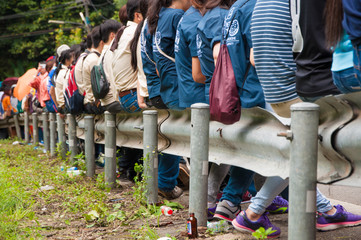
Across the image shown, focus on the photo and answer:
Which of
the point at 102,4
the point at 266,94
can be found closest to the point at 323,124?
the point at 266,94

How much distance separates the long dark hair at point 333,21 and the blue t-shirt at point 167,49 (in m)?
2.89

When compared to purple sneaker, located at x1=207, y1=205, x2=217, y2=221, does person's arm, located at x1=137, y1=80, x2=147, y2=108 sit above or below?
above

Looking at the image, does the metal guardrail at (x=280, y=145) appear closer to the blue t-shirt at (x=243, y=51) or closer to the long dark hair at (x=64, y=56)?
the blue t-shirt at (x=243, y=51)

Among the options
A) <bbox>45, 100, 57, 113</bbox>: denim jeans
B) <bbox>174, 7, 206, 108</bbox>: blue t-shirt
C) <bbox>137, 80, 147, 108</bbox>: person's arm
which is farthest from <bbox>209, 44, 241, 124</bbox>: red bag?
<bbox>45, 100, 57, 113</bbox>: denim jeans

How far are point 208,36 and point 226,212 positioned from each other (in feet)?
4.73

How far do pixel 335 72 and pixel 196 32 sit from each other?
2258 millimetres

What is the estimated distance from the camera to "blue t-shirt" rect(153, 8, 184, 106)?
5.70 m

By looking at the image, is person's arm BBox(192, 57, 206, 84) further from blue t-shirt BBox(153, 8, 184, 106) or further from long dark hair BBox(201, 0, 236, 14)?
blue t-shirt BBox(153, 8, 184, 106)

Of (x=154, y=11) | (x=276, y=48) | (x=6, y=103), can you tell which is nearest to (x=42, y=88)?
(x=6, y=103)

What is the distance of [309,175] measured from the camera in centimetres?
277

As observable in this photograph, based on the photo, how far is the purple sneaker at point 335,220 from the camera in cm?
449

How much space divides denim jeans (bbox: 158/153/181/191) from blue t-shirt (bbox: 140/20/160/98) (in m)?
0.73

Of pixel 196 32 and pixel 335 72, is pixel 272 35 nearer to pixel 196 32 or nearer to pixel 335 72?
pixel 335 72

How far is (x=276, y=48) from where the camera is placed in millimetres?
3562
